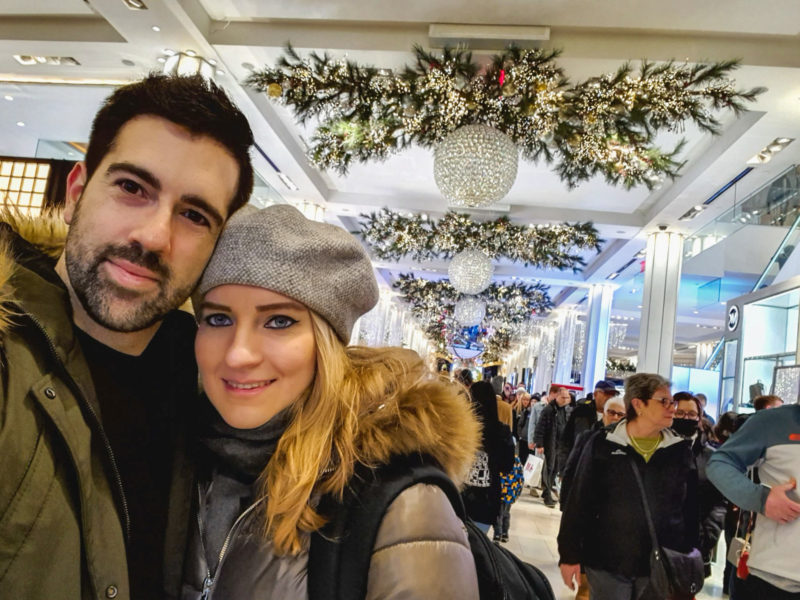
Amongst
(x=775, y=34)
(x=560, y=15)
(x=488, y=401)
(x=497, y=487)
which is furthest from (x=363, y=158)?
(x=775, y=34)

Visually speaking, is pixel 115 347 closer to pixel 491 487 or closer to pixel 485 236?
pixel 491 487

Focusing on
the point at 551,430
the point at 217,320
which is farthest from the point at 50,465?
the point at 551,430

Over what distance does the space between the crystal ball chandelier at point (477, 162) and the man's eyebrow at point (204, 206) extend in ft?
8.60

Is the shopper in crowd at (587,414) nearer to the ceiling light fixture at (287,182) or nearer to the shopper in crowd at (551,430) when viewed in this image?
the shopper in crowd at (551,430)

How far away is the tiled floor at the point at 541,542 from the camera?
4629 mm

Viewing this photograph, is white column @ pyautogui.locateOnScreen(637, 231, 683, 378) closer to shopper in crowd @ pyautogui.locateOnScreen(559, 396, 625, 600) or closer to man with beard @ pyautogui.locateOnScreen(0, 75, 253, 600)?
shopper in crowd @ pyautogui.locateOnScreen(559, 396, 625, 600)

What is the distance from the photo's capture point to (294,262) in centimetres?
104

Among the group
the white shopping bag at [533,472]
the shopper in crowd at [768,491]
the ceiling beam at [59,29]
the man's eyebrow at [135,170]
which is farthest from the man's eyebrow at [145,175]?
the white shopping bag at [533,472]

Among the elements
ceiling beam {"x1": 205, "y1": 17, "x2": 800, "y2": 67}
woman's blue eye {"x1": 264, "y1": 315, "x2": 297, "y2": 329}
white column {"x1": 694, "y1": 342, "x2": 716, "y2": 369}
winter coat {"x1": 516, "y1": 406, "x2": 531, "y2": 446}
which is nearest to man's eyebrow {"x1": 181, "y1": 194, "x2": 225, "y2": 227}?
woman's blue eye {"x1": 264, "y1": 315, "x2": 297, "y2": 329}

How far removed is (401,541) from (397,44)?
4.44 m

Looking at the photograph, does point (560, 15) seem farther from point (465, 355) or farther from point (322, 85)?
point (465, 355)

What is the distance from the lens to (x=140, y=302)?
0.98 m

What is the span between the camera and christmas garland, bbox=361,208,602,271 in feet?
23.7

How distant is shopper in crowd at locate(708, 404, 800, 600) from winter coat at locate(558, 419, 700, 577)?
1.01 feet
